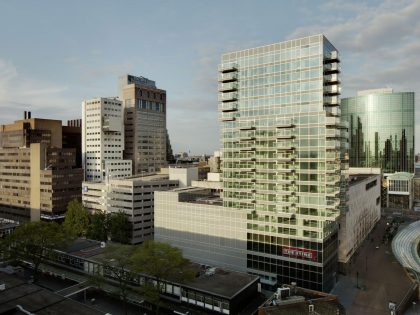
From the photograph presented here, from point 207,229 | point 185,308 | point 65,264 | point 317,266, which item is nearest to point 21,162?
point 65,264

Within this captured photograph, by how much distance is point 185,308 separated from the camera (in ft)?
227

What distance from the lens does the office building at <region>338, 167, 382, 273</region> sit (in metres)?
96.2

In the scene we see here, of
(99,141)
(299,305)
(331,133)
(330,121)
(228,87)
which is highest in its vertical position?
(228,87)

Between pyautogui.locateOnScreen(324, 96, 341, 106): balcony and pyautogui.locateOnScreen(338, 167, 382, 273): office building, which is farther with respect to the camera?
pyautogui.locateOnScreen(338, 167, 382, 273): office building

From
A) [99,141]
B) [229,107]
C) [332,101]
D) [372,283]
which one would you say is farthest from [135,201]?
[372,283]

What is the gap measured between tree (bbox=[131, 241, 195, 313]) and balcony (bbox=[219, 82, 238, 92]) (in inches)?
1853

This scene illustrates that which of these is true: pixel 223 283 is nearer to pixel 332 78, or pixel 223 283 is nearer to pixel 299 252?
pixel 299 252

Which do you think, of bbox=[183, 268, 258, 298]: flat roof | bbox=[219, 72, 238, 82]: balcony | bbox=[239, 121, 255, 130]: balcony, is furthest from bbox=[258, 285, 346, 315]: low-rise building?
bbox=[219, 72, 238, 82]: balcony

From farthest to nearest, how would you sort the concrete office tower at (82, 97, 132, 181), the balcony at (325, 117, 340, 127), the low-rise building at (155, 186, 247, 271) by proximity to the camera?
the concrete office tower at (82, 97, 132, 181)
the low-rise building at (155, 186, 247, 271)
the balcony at (325, 117, 340, 127)

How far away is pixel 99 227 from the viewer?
4756 inches

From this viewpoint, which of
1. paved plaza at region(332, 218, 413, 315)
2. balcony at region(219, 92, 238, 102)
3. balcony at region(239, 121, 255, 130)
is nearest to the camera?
paved plaza at region(332, 218, 413, 315)

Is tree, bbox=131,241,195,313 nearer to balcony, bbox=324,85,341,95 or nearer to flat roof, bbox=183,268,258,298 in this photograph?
flat roof, bbox=183,268,258,298

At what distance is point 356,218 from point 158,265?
7688 centimetres

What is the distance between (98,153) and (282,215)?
139 metres
